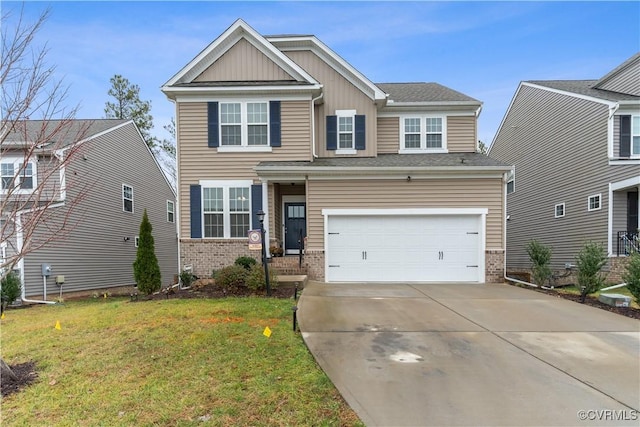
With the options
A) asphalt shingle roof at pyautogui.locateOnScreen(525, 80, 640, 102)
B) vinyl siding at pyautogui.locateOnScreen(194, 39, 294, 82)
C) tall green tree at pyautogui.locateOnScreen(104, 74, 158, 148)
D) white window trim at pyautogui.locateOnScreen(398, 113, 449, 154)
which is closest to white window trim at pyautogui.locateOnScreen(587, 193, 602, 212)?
asphalt shingle roof at pyautogui.locateOnScreen(525, 80, 640, 102)

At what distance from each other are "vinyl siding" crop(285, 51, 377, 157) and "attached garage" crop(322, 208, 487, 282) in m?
3.01

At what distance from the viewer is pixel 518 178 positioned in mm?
18766

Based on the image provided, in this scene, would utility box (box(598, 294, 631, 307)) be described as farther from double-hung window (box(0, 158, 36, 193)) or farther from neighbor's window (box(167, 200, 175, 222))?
neighbor's window (box(167, 200, 175, 222))

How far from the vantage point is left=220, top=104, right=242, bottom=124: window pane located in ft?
38.7

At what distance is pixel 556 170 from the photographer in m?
15.8

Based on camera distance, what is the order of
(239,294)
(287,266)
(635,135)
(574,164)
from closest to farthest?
(239,294) → (287,266) → (635,135) → (574,164)

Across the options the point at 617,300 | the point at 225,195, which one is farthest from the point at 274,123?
the point at 617,300

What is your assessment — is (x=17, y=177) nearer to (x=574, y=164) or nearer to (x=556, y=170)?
(x=574, y=164)

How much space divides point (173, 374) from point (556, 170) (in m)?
17.3

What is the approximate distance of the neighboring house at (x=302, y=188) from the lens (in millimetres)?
11281

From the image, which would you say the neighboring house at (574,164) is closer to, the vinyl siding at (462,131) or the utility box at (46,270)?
the vinyl siding at (462,131)

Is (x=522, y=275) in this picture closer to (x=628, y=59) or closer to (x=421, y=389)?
(x=628, y=59)

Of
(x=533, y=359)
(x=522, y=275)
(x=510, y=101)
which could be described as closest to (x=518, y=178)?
(x=510, y=101)

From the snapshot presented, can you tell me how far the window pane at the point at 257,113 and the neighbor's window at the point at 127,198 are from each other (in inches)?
346
